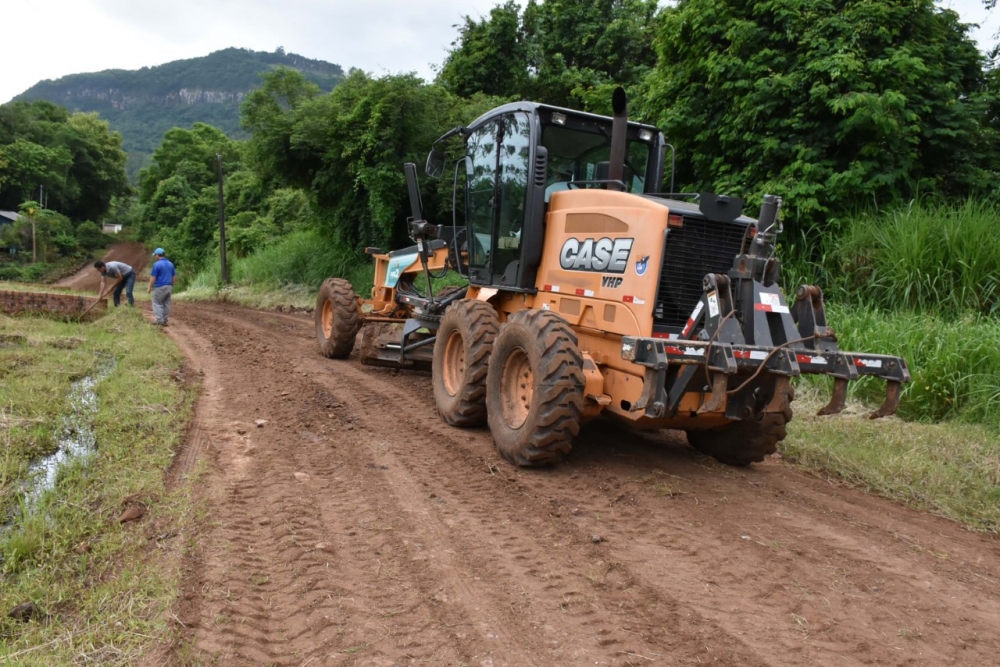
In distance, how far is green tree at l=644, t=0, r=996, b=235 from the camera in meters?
9.22

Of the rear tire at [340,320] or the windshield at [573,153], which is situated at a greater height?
the windshield at [573,153]

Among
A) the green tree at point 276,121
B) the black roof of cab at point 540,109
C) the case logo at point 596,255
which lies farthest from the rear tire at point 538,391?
the green tree at point 276,121

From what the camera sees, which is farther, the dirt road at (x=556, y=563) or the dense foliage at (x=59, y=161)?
the dense foliage at (x=59, y=161)

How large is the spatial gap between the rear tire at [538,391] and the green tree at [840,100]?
5.65 metres

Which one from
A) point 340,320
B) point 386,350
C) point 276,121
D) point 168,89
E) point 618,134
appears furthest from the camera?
point 168,89

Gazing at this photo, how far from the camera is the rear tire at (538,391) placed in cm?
488

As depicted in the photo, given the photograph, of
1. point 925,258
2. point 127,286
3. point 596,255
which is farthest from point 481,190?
point 127,286

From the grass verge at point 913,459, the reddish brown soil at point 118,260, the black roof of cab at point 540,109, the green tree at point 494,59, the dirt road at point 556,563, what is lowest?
the reddish brown soil at point 118,260

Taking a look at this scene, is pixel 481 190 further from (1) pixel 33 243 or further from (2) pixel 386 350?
(1) pixel 33 243

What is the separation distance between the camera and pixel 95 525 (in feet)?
12.8

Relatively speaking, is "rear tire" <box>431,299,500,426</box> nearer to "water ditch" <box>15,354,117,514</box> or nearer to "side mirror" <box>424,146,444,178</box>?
"side mirror" <box>424,146,444,178</box>

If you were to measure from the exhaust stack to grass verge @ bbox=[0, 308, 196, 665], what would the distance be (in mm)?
3801

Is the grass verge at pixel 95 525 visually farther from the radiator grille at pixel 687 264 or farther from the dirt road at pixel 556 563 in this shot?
the radiator grille at pixel 687 264

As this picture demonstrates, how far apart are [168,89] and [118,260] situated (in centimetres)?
14867
